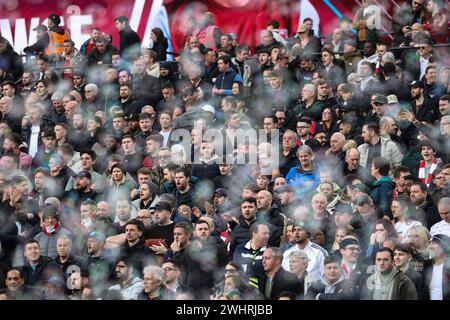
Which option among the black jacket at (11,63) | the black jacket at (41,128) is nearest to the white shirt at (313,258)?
the black jacket at (41,128)

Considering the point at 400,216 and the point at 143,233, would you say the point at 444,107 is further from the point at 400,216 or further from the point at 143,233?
the point at 143,233

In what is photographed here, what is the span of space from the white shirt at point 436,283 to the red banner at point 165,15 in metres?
7.60

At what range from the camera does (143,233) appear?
13.5 m

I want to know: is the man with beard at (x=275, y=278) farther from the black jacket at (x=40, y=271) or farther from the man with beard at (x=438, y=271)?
the black jacket at (x=40, y=271)

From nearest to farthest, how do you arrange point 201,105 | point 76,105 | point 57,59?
point 201,105 < point 76,105 < point 57,59

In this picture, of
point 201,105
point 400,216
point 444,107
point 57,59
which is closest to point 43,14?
point 57,59

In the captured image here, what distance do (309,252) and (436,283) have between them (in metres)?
1.25

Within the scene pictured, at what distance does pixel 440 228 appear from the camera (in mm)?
13039

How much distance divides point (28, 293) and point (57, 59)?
6.65m

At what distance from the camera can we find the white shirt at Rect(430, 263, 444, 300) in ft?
40.1

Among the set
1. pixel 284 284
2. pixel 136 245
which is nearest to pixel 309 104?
pixel 136 245

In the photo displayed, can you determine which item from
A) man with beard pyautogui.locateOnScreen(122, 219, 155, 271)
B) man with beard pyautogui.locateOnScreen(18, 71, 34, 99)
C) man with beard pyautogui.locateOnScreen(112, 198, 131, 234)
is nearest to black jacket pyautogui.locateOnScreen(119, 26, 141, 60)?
man with beard pyautogui.locateOnScreen(18, 71, 34, 99)

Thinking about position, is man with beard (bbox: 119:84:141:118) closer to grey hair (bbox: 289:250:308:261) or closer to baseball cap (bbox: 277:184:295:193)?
baseball cap (bbox: 277:184:295:193)

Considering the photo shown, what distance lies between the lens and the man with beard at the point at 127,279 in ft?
42.0
